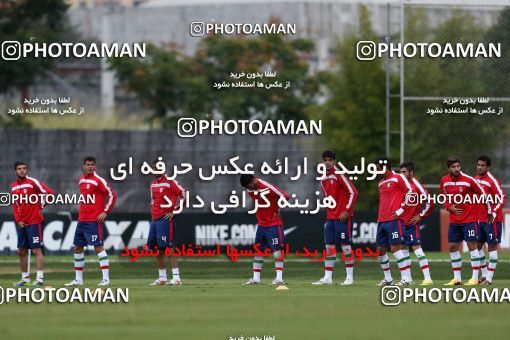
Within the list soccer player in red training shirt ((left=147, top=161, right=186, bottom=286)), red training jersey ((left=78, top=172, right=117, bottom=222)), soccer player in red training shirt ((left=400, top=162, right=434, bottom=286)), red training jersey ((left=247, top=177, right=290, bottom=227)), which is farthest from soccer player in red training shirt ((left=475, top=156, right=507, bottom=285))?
red training jersey ((left=78, top=172, right=117, bottom=222))

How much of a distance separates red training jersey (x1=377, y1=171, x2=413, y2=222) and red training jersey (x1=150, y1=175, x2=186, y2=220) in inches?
148

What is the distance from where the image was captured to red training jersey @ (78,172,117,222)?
24.2 meters

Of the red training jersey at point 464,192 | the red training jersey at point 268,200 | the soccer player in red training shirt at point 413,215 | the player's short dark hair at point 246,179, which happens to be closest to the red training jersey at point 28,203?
the player's short dark hair at point 246,179

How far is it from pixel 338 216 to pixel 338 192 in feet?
1.39

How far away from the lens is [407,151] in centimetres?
3588

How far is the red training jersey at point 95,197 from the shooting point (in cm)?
2422

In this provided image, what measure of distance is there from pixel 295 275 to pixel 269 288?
546cm

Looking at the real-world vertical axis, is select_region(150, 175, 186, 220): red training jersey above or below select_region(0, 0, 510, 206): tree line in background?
below

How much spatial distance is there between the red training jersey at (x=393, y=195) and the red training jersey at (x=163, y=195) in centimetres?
377

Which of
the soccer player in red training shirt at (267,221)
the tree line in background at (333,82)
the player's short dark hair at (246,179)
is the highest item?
the tree line in background at (333,82)

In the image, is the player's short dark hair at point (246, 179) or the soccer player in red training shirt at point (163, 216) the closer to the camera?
the player's short dark hair at point (246, 179)

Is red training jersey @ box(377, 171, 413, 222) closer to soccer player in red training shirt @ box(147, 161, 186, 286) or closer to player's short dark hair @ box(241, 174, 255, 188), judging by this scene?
player's short dark hair @ box(241, 174, 255, 188)

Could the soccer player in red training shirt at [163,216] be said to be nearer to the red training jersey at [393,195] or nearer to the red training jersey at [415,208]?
the red training jersey at [393,195]

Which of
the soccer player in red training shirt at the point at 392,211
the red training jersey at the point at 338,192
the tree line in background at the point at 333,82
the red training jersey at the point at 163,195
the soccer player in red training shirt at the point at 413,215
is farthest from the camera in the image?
the tree line in background at the point at 333,82
